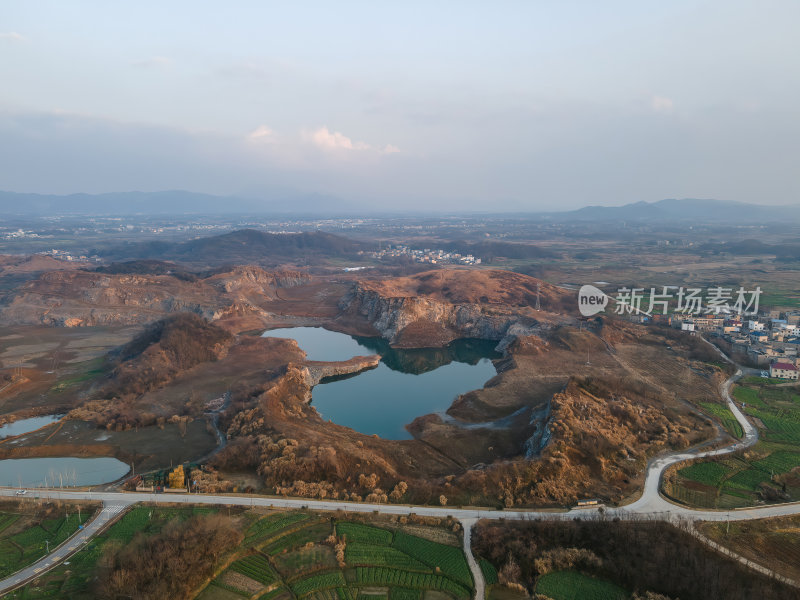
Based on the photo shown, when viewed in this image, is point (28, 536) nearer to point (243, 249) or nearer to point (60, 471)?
point (60, 471)

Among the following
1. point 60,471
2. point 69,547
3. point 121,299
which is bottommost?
point 60,471

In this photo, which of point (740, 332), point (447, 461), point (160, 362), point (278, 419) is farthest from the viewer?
point (740, 332)

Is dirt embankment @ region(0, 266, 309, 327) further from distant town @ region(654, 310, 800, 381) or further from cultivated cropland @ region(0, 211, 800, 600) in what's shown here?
distant town @ region(654, 310, 800, 381)

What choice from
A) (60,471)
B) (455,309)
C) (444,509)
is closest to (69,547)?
(60,471)

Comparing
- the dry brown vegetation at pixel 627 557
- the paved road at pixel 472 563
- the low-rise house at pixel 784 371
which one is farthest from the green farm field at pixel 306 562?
the low-rise house at pixel 784 371

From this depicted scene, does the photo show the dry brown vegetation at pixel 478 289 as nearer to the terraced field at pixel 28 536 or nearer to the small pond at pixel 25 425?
the small pond at pixel 25 425

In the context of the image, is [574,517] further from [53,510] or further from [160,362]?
[160,362]

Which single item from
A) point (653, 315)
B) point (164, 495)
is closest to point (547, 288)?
point (653, 315)
